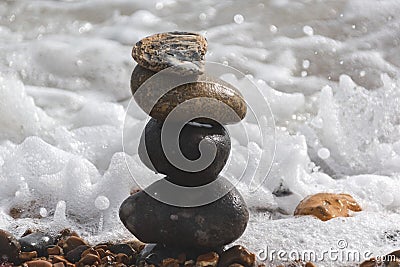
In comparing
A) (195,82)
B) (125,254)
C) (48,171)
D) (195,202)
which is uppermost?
(195,82)

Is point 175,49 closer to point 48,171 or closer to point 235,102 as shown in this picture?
point 235,102

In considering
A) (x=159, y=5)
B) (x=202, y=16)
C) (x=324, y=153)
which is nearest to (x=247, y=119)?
(x=324, y=153)

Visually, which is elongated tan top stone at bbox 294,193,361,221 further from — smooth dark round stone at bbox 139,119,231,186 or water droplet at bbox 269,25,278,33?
water droplet at bbox 269,25,278,33

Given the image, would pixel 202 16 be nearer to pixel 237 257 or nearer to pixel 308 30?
pixel 308 30

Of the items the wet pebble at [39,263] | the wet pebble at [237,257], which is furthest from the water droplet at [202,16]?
the wet pebble at [39,263]

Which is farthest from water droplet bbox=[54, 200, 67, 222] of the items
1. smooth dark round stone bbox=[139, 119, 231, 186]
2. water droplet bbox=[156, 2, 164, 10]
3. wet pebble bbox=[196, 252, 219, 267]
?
water droplet bbox=[156, 2, 164, 10]

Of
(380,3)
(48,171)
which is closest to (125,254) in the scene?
(48,171)

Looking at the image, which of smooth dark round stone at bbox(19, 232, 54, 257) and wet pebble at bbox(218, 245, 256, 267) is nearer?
wet pebble at bbox(218, 245, 256, 267)
